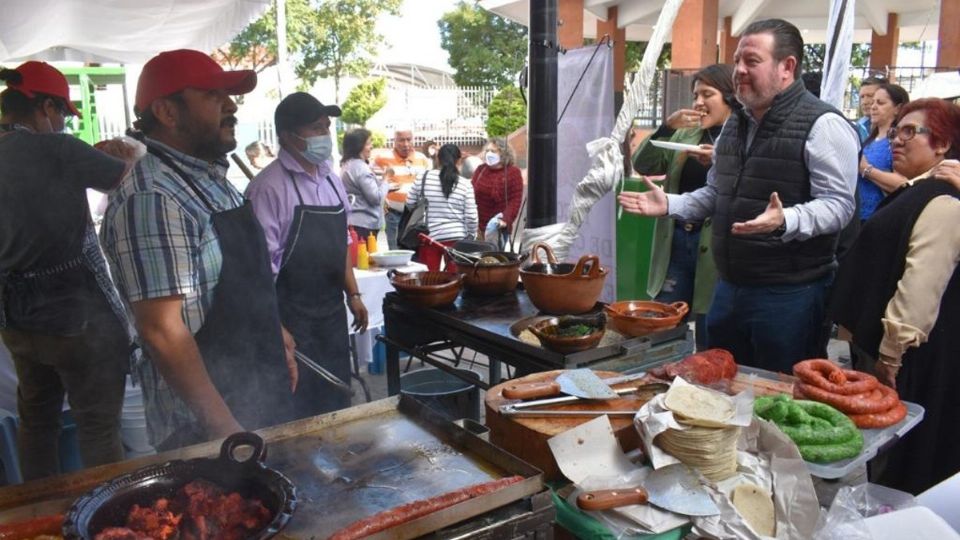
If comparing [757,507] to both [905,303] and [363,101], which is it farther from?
[363,101]

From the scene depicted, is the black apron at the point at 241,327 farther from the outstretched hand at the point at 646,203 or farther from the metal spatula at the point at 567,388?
the outstretched hand at the point at 646,203

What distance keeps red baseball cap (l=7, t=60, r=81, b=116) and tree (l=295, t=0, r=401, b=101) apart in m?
15.5

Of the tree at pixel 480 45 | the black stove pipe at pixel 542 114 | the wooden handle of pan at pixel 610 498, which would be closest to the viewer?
the wooden handle of pan at pixel 610 498

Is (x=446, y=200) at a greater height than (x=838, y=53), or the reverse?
(x=838, y=53)

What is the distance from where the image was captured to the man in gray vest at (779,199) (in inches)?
116

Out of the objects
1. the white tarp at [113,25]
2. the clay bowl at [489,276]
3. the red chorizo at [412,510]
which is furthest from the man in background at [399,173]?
the red chorizo at [412,510]

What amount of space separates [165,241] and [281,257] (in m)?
1.29

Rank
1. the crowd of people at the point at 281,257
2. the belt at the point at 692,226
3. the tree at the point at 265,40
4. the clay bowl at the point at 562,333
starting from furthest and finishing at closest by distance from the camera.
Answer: the tree at the point at 265,40 < the belt at the point at 692,226 < the clay bowl at the point at 562,333 < the crowd of people at the point at 281,257

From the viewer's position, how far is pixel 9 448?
356 cm

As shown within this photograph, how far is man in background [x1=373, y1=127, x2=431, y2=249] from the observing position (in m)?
8.30

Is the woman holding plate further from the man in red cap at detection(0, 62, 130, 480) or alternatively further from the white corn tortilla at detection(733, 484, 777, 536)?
the man in red cap at detection(0, 62, 130, 480)

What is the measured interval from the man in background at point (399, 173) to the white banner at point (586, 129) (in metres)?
3.28

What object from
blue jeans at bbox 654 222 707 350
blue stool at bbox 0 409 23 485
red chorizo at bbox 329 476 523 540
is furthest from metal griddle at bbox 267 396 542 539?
blue jeans at bbox 654 222 707 350

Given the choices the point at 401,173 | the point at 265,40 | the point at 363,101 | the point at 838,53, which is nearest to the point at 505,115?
the point at 363,101
